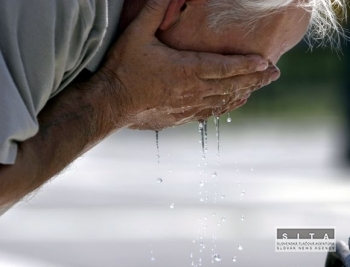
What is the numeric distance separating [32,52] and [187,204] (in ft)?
22.0

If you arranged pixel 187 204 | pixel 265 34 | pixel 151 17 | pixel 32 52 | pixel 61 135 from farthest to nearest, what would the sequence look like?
1. pixel 187 204
2. pixel 265 34
3. pixel 151 17
4. pixel 61 135
5. pixel 32 52

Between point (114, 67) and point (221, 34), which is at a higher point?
point (221, 34)

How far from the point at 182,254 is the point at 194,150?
5777mm

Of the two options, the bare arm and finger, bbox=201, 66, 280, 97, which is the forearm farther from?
finger, bbox=201, 66, 280, 97

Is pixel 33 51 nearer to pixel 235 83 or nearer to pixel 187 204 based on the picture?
pixel 235 83

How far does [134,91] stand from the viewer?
9.14 ft

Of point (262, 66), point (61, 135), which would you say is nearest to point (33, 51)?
point (61, 135)

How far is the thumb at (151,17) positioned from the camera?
2.72m

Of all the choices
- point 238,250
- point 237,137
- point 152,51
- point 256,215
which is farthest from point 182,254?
point 237,137

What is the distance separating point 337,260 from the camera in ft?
10.4

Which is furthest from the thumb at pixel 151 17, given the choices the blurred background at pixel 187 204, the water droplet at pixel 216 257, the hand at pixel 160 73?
the water droplet at pixel 216 257

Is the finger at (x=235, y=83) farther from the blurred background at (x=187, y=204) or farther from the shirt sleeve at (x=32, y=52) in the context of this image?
the blurred background at (x=187, y=204)

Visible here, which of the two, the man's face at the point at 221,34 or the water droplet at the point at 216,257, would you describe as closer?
the man's face at the point at 221,34

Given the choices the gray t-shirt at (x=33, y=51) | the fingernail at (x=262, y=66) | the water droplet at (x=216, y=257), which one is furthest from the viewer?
the water droplet at (x=216, y=257)
